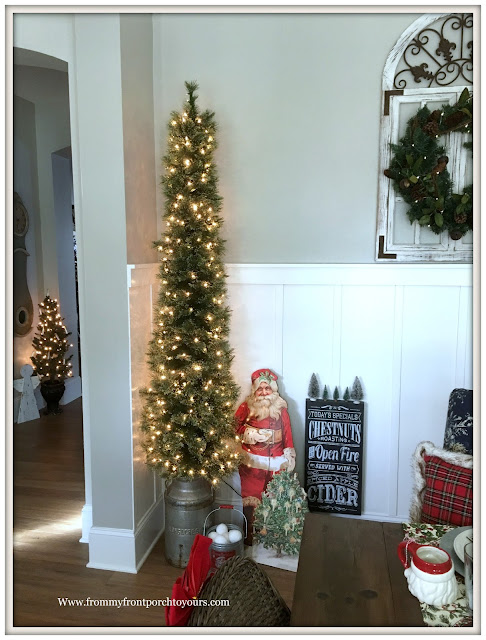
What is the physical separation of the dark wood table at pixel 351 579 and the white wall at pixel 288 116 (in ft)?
5.06

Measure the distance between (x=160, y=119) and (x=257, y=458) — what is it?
77.6 inches

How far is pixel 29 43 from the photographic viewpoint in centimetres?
249

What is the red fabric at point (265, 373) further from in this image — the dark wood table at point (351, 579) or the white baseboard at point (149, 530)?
the dark wood table at point (351, 579)

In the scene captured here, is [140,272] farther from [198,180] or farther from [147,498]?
[147,498]

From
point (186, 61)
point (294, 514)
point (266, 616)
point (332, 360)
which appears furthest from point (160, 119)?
point (266, 616)

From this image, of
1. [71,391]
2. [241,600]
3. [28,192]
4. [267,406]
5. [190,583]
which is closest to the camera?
[241,600]

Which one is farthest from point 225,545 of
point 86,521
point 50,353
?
point 50,353

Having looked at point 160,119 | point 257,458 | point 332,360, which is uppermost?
point 160,119

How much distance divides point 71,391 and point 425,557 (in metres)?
4.77

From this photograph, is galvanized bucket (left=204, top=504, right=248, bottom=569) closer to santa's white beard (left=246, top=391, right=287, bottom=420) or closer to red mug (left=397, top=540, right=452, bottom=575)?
santa's white beard (left=246, top=391, right=287, bottom=420)

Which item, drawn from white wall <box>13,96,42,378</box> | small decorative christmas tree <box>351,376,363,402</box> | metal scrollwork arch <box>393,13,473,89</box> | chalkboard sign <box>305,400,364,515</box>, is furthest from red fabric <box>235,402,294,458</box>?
white wall <box>13,96,42,378</box>

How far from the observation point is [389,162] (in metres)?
2.62

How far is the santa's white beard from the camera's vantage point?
271 centimetres

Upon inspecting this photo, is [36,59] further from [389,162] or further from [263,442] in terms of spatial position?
[263,442]
